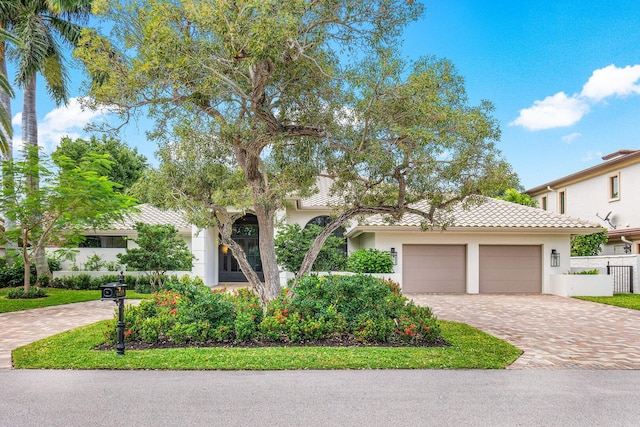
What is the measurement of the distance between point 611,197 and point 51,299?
26.2 m

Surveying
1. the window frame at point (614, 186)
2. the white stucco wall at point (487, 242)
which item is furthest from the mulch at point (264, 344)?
the window frame at point (614, 186)

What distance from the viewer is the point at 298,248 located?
16.5m

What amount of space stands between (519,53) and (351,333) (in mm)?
13636

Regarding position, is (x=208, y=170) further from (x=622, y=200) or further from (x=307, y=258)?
(x=622, y=200)

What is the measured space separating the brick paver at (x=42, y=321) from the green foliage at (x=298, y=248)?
6.07 meters

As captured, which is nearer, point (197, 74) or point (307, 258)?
point (197, 74)

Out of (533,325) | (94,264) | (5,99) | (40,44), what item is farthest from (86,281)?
(533,325)

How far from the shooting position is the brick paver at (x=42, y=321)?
324 inches

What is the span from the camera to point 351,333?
7.91m

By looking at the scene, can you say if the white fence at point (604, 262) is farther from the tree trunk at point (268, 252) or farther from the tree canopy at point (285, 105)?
the tree trunk at point (268, 252)

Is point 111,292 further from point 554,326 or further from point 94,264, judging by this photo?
point 94,264

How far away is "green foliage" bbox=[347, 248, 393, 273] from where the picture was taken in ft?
53.6

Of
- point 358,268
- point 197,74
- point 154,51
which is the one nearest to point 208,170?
point 197,74

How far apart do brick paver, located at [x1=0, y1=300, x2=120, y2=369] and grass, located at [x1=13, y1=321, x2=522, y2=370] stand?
700 mm
